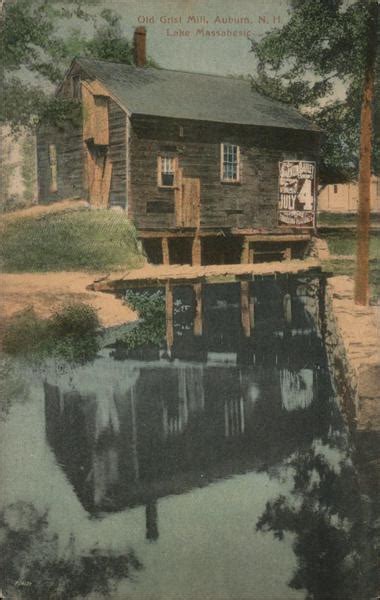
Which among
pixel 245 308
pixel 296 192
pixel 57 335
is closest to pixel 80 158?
pixel 245 308

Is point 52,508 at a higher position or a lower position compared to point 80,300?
lower

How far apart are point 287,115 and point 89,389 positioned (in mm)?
9243

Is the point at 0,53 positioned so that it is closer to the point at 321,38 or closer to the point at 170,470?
the point at 321,38

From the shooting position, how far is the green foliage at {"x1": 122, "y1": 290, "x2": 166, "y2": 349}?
11742mm

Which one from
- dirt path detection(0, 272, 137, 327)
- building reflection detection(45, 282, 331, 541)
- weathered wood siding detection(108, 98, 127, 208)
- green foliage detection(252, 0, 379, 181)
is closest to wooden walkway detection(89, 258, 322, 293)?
dirt path detection(0, 272, 137, 327)

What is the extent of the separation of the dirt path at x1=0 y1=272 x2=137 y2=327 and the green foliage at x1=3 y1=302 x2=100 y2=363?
0.45 ft

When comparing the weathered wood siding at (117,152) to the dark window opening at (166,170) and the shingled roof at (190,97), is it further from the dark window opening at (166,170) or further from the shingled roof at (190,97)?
the dark window opening at (166,170)

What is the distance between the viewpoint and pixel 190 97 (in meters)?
Result: 13.7

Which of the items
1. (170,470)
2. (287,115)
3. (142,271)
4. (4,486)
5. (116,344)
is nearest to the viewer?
(4,486)

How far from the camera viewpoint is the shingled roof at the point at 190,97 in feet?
42.2

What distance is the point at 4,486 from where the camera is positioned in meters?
7.46

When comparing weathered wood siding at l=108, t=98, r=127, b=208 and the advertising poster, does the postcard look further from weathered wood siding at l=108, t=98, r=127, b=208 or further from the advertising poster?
the advertising poster

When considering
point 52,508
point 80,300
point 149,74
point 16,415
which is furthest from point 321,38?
point 52,508

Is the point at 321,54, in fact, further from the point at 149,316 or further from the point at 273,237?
the point at 273,237
